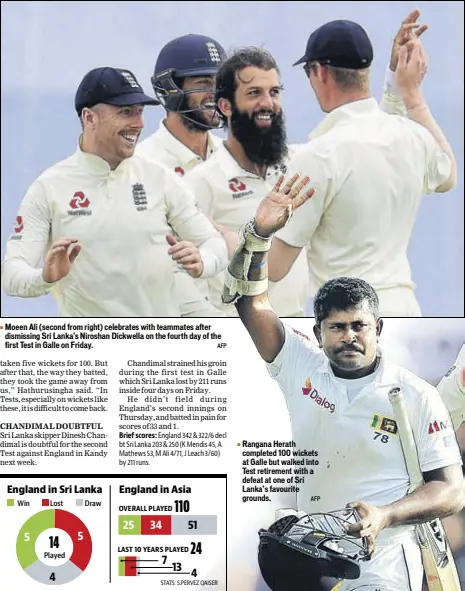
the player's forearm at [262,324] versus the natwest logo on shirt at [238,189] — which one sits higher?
the natwest logo on shirt at [238,189]

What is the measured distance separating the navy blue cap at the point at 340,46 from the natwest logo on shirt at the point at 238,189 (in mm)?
438

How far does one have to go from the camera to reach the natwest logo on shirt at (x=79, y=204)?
423 cm

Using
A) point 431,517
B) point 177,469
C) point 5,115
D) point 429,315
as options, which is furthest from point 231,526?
point 5,115

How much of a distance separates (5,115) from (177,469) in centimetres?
131

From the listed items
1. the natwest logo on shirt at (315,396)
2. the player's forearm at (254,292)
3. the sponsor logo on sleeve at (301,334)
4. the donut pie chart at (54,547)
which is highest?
the player's forearm at (254,292)

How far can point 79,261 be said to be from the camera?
4.21 meters

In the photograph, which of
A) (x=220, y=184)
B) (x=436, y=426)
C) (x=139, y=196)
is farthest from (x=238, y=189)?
(x=436, y=426)

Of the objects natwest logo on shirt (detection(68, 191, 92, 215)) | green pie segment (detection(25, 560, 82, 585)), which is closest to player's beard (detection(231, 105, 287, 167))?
natwest logo on shirt (detection(68, 191, 92, 215))

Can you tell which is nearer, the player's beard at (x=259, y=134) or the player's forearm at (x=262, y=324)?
the player's forearm at (x=262, y=324)

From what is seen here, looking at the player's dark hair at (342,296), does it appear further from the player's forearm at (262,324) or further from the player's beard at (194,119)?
the player's beard at (194,119)

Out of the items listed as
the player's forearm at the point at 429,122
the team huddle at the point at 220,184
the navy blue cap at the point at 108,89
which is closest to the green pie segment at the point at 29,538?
the team huddle at the point at 220,184

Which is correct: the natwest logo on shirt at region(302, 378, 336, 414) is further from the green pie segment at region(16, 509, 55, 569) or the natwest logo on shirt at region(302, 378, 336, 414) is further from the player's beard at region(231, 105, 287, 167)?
the green pie segment at region(16, 509, 55, 569)

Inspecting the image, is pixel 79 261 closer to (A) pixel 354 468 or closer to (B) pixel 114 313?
(B) pixel 114 313

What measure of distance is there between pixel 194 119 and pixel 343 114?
50 cm
